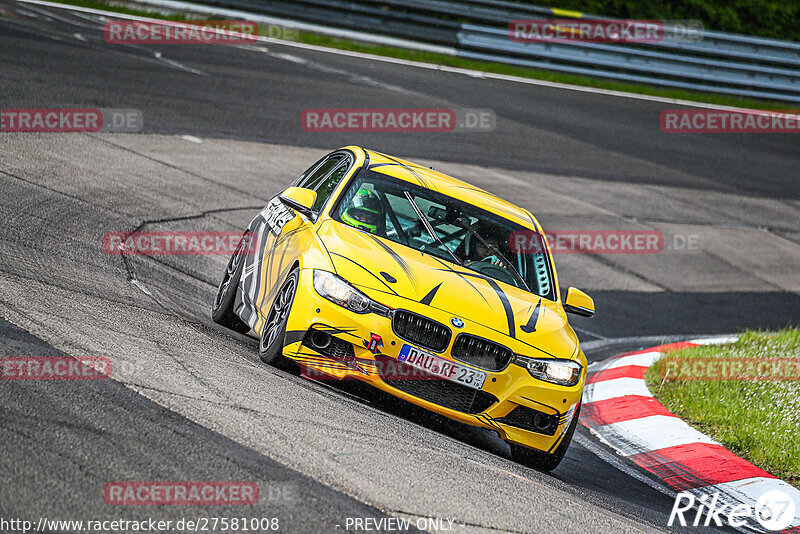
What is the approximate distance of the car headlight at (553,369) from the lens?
623 cm

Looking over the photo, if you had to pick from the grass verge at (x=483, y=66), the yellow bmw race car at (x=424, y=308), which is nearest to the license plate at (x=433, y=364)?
the yellow bmw race car at (x=424, y=308)

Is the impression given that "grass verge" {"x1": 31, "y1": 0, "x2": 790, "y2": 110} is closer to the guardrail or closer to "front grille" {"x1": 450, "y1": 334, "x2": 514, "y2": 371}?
the guardrail

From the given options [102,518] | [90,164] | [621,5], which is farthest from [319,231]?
[621,5]

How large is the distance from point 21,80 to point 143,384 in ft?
33.6

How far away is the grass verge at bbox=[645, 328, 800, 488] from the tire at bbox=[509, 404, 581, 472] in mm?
1660

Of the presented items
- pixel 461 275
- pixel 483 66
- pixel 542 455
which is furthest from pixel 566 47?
pixel 542 455

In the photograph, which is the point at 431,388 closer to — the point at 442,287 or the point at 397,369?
the point at 397,369

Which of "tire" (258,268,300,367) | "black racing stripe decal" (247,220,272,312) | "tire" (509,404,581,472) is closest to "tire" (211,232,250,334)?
"black racing stripe decal" (247,220,272,312)

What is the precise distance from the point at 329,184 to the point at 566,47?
18.4m

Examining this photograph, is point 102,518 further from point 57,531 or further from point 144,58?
point 144,58

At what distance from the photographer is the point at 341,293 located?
6184mm

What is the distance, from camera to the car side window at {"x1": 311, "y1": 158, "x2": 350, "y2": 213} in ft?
24.4

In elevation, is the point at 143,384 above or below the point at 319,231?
below

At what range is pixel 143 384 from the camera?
5.11 metres
